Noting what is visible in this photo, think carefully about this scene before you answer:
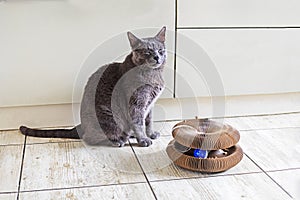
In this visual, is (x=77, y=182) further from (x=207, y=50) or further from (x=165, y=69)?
(x=207, y=50)

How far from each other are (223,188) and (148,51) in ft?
2.00

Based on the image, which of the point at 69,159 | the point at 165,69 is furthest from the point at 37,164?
the point at 165,69

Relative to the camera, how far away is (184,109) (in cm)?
222

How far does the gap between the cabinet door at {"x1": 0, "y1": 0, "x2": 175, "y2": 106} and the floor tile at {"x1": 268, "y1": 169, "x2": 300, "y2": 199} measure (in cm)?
76

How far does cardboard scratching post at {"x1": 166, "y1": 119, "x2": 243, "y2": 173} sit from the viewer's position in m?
1.62

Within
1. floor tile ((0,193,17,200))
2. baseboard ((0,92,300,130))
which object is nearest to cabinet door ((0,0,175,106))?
baseboard ((0,92,300,130))

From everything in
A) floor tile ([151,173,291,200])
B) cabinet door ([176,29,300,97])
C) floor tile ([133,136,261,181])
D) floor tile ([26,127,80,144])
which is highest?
cabinet door ([176,29,300,97])

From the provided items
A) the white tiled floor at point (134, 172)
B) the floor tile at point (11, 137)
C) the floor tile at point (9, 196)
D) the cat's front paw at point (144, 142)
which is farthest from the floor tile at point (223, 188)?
the floor tile at point (11, 137)

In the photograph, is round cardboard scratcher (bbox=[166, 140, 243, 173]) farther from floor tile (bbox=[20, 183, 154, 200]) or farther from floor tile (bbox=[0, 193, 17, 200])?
floor tile (bbox=[0, 193, 17, 200])

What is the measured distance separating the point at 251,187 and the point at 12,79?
3.66ft

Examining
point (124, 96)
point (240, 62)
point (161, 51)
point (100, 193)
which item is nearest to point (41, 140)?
point (124, 96)

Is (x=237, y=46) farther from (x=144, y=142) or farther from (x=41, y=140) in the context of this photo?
(x=41, y=140)

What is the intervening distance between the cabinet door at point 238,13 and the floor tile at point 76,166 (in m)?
0.66

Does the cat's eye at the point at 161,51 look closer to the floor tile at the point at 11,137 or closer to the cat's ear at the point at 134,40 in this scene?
the cat's ear at the point at 134,40
